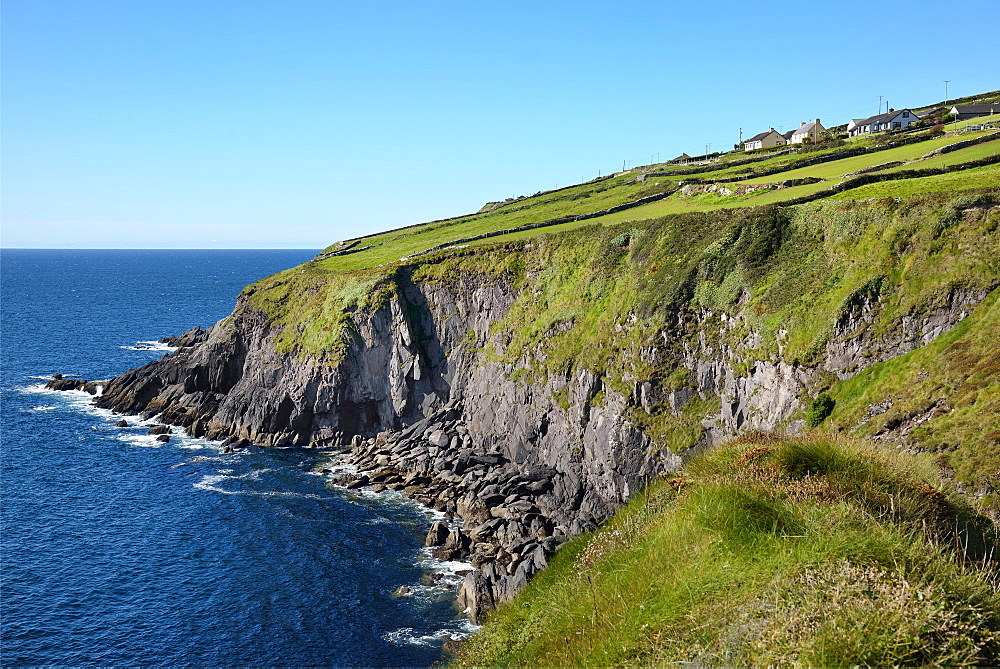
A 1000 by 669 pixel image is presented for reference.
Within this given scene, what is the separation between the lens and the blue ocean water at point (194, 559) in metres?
34.9

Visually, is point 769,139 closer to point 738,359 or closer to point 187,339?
point 738,359

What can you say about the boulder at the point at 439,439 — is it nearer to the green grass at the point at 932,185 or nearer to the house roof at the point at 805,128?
the green grass at the point at 932,185

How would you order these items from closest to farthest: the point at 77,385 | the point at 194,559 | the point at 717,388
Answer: the point at 194,559, the point at 717,388, the point at 77,385

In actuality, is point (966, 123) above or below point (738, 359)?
above

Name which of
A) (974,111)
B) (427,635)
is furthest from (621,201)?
(427,635)

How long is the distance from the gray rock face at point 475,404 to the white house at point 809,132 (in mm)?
59998

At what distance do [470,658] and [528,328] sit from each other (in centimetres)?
4794

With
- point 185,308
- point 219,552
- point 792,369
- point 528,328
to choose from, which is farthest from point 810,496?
point 185,308

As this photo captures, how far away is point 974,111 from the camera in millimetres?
83812

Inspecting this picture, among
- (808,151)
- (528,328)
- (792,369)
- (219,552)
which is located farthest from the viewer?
(808,151)

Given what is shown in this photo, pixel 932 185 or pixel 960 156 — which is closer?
pixel 932 185

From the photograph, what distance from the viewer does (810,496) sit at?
10.4 meters

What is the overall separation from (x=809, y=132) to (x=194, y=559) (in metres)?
97.1

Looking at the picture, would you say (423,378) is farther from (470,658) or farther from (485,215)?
(470,658)
